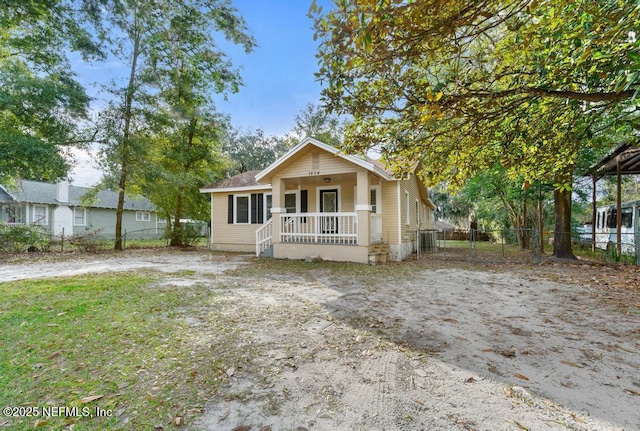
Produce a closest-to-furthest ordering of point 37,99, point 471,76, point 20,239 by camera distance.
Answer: point 471,76 → point 37,99 → point 20,239

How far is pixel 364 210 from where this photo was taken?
965 centimetres

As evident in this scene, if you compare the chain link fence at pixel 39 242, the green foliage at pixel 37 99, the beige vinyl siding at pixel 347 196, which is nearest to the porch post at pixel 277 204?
the beige vinyl siding at pixel 347 196

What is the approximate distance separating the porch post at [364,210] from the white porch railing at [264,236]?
4.21m

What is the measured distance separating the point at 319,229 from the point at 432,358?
7955 mm

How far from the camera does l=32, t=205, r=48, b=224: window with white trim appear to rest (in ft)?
65.6

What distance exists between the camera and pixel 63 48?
1086cm

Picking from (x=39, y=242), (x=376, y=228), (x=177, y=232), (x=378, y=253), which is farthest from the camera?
(x=177, y=232)

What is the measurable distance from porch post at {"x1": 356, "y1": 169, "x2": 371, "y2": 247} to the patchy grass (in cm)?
565

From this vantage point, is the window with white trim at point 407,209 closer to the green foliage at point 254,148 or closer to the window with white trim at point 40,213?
the green foliage at point 254,148

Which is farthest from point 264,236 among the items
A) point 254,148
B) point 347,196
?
point 254,148

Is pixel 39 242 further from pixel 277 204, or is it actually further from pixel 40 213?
pixel 277 204

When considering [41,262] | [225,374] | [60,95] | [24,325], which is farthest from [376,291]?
[60,95]

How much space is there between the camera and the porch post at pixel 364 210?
9.64 meters

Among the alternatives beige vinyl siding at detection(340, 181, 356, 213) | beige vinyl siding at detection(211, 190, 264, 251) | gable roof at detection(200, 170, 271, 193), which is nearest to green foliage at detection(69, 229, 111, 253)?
beige vinyl siding at detection(211, 190, 264, 251)
